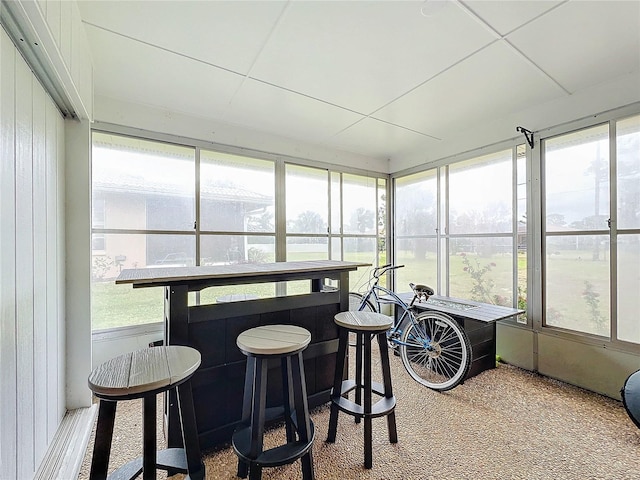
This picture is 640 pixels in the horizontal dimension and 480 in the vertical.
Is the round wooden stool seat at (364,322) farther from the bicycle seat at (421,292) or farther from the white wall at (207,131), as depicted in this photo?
the white wall at (207,131)

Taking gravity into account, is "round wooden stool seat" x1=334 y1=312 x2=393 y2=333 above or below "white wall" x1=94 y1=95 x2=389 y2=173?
below

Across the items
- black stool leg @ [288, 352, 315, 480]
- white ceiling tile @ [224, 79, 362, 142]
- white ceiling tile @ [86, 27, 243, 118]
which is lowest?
black stool leg @ [288, 352, 315, 480]

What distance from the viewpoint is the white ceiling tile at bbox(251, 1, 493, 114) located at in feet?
5.39

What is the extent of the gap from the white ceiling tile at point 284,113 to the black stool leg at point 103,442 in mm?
2323

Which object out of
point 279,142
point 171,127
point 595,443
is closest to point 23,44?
point 171,127

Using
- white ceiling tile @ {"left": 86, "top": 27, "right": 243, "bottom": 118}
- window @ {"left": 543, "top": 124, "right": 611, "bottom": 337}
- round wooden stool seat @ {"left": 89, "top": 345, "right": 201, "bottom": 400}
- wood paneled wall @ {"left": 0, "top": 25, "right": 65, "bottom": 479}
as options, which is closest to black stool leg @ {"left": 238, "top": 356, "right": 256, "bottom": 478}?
round wooden stool seat @ {"left": 89, "top": 345, "right": 201, "bottom": 400}

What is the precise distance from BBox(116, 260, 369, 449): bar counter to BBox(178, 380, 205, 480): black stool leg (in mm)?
365

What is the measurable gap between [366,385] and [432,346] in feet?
4.38

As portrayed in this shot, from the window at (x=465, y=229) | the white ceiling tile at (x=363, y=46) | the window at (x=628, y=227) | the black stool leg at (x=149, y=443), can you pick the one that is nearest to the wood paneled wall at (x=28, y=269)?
the black stool leg at (x=149, y=443)

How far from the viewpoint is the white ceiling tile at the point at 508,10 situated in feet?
5.15

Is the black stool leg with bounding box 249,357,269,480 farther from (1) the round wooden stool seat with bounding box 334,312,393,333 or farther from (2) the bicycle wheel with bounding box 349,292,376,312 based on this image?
(2) the bicycle wheel with bounding box 349,292,376,312

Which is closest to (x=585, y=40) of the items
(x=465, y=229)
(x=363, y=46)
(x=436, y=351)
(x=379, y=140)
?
(x=363, y=46)

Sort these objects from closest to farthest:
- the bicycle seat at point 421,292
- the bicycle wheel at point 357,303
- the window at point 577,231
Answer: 1. the window at point 577,231
2. the bicycle seat at point 421,292
3. the bicycle wheel at point 357,303

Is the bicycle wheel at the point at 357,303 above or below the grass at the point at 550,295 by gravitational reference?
below
